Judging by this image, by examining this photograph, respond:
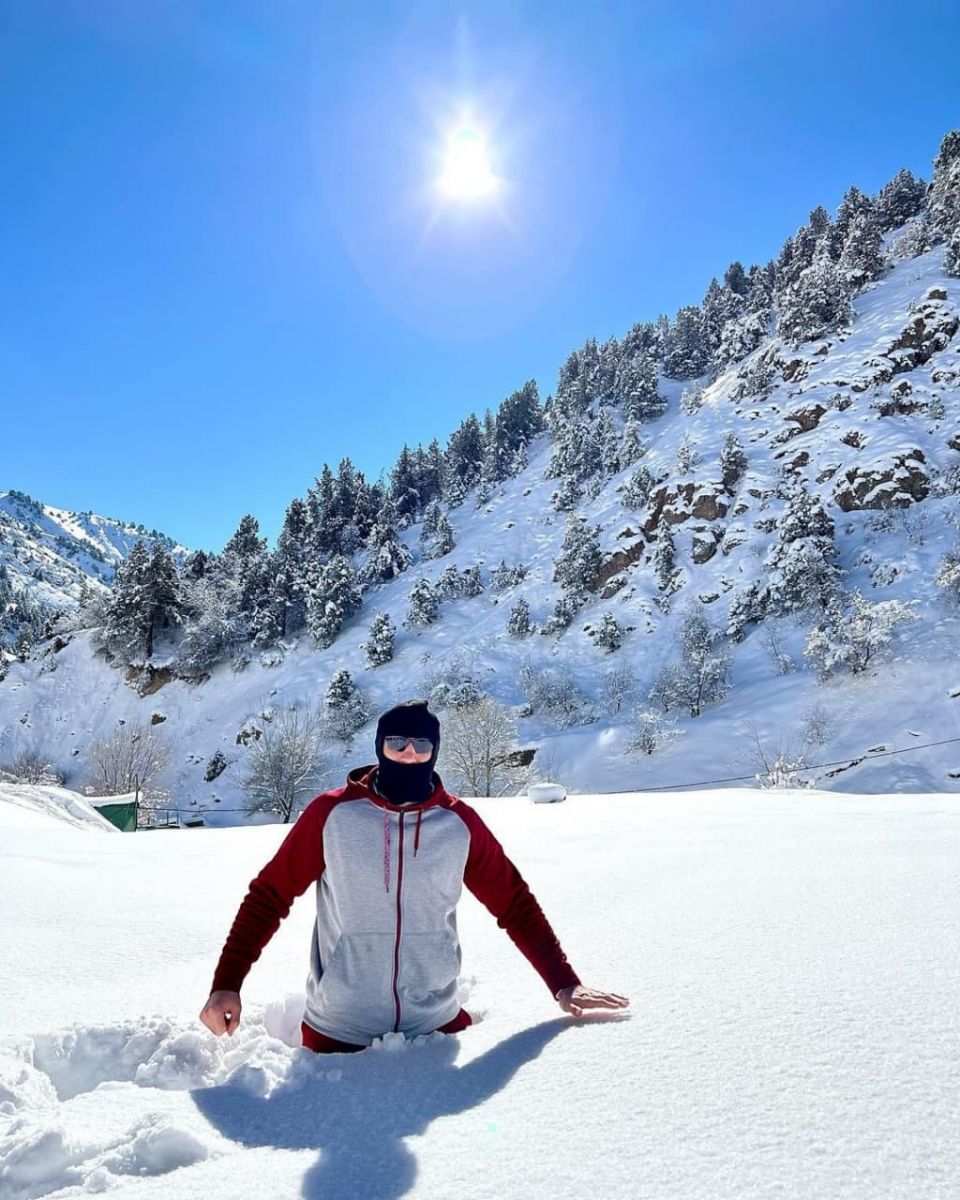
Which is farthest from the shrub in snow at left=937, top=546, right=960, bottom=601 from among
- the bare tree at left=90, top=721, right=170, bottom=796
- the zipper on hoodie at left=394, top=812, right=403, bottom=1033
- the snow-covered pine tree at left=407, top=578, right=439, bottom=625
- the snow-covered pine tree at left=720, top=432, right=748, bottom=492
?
the bare tree at left=90, top=721, right=170, bottom=796

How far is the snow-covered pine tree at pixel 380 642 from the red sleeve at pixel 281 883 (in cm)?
4013

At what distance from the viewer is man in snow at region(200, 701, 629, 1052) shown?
193 centimetres

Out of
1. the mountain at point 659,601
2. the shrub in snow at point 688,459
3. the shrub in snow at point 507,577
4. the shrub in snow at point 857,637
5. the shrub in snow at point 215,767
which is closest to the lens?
the shrub in snow at point 857,637

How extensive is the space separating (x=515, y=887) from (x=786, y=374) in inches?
2119

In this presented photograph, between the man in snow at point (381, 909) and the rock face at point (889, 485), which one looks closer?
the man in snow at point (381, 909)

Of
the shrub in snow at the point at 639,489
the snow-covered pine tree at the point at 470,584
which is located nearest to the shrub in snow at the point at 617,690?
the snow-covered pine tree at the point at 470,584

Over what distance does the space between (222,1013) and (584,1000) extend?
113 cm

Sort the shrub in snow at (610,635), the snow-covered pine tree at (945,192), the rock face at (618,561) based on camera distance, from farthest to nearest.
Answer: the snow-covered pine tree at (945,192) < the rock face at (618,561) < the shrub in snow at (610,635)

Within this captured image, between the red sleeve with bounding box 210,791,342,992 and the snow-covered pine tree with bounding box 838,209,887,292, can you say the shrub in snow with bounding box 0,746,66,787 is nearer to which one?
the red sleeve with bounding box 210,791,342,992

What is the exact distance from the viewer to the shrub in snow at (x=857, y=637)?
982 inches

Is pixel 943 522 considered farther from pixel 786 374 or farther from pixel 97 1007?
pixel 97 1007

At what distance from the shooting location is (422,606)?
44.6m

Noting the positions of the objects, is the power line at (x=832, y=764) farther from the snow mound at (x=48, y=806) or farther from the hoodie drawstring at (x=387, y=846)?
the hoodie drawstring at (x=387, y=846)

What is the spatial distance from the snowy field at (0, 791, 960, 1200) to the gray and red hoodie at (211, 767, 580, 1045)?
0.13 meters
